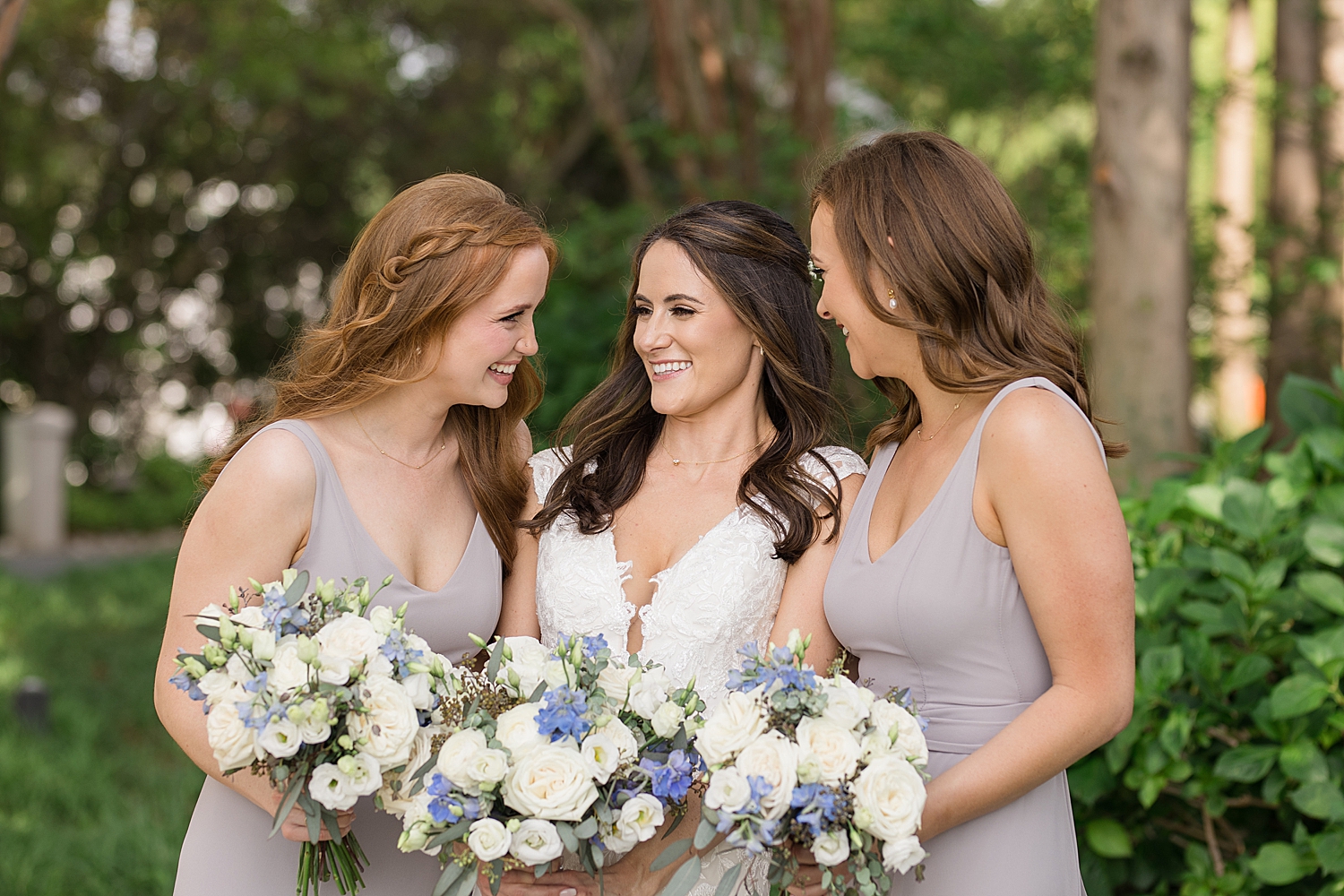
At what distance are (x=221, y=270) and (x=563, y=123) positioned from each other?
639 centimetres

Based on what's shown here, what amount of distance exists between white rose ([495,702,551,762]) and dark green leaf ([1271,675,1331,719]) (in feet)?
6.31

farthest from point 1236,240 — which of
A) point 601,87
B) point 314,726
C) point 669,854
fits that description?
point 314,726

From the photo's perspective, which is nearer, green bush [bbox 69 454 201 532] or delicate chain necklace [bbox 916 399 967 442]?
delicate chain necklace [bbox 916 399 967 442]

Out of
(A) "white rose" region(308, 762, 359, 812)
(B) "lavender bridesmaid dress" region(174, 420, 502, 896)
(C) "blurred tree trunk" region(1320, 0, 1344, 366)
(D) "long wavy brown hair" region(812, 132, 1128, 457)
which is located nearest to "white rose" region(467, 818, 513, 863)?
(A) "white rose" region(308, 762, 359, 812)

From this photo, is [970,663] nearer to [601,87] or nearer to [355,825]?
[355,825]

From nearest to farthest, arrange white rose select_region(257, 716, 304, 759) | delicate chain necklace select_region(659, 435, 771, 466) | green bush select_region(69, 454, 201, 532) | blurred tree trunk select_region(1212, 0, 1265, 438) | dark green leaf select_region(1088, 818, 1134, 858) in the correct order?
white rose select_region(257, 716, 304, 759) < delicate chain necklace select_region(659, 435, 771, 466) < dark green leaf select_region(1088, 818, 1134, 858) < blurred tree trunk select_region(1212, 0, 1265, 438) < green bush select_region(69, 454, 201, 532)

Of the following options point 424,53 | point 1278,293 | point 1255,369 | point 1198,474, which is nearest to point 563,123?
point 424,53

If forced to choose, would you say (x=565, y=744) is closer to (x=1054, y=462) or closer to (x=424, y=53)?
(x=1054, y=462)

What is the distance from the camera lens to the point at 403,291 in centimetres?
275

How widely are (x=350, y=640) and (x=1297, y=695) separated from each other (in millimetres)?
2305

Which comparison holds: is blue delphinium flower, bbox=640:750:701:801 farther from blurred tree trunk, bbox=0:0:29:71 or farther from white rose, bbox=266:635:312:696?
blurred tree trunk, bbox=0:0:29:71

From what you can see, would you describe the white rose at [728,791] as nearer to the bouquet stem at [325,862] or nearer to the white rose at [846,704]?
the white rose at [846,704]

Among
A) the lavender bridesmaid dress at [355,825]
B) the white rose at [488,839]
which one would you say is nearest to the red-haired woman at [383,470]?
the lavender bridesmaid dress at [355,825]

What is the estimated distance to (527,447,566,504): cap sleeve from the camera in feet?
10.5
